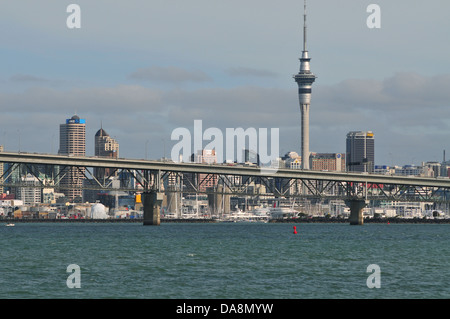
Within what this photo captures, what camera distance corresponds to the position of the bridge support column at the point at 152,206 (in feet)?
603

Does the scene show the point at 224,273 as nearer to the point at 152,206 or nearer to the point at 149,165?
the point at 149,165

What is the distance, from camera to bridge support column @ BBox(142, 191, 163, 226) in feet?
603

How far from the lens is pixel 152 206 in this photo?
7333 inches

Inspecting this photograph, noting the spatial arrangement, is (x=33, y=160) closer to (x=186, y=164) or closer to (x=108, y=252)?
(x=186, y=164)

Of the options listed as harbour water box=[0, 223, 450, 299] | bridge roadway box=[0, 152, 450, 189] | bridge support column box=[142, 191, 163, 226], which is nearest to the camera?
harbour water box=[0, 223, 450, 299]

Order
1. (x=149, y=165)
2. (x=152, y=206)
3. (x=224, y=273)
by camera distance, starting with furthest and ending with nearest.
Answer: (x=152, y=206) < (x=149, y=165) < (x=224, y=273)

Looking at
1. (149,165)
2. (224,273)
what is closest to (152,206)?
(149,165)

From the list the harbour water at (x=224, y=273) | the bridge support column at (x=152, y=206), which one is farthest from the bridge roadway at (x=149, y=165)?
the harbour water at (x=224, y=273)

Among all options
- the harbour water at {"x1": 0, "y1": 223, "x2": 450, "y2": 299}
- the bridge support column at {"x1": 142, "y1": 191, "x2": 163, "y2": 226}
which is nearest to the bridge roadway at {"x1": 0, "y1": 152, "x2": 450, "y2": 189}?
the bridge support column at {"x1": 142, "y1": 191, "x2": 163, "y2": 226}

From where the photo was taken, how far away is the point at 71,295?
46594 mm

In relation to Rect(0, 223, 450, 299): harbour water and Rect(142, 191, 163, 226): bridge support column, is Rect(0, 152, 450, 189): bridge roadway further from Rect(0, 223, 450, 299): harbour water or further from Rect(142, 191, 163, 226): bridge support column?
Rect(0, 223, 450, 299): harbour water
